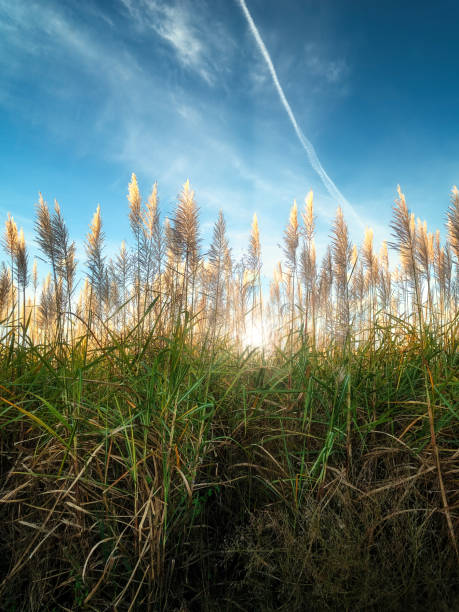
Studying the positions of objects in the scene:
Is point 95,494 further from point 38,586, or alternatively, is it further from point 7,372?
point 7,372

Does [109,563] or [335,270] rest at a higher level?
[335,270]

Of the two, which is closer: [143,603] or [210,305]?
[143,603]

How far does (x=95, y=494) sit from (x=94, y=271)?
4.90 metres

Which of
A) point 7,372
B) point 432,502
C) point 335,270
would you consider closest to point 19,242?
point 7,372

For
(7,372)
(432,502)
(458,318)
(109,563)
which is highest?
(458,318)

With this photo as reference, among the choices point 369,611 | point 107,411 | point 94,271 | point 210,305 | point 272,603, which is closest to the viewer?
point 369,611

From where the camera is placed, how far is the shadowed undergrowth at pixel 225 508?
110 cm

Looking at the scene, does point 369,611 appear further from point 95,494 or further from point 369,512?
point 95,494

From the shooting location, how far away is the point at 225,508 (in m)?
1.45

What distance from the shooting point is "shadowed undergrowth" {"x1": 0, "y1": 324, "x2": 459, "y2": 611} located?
1.10m

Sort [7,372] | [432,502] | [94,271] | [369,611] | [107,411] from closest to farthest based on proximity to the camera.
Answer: [369,611] → [432,502] → [107,411] → [7,372] → [94,271]

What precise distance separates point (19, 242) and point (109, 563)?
20.1 ft

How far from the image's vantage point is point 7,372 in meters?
1.98

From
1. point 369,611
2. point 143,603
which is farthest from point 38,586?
point 369,611
